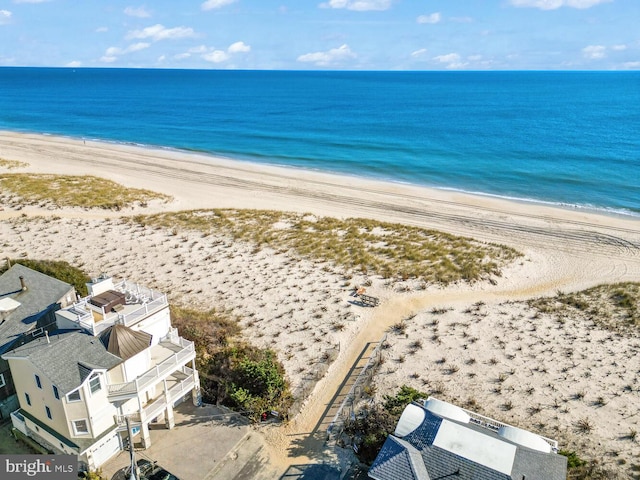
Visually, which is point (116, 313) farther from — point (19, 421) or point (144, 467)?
point (144, 467)

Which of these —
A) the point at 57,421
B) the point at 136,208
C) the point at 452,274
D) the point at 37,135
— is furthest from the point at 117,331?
the point at 37,135

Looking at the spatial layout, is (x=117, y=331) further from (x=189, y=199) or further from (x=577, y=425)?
(x=189, y=199)

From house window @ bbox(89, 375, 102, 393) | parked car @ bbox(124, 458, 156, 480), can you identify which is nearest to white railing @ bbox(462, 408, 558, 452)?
parked car @ bbox(124, 458, 156, 480)

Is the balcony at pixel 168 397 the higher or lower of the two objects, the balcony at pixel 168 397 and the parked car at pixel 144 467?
the higher

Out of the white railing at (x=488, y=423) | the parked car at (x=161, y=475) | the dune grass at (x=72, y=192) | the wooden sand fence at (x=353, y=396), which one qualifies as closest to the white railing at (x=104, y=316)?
the parked car at (x=161, y=475)

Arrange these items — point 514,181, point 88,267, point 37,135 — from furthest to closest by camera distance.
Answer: point 37,135, point 514,181, point 88,267

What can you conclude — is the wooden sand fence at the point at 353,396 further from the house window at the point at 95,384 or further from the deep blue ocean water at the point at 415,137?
the deep blue ocean water at the point at 415,137
